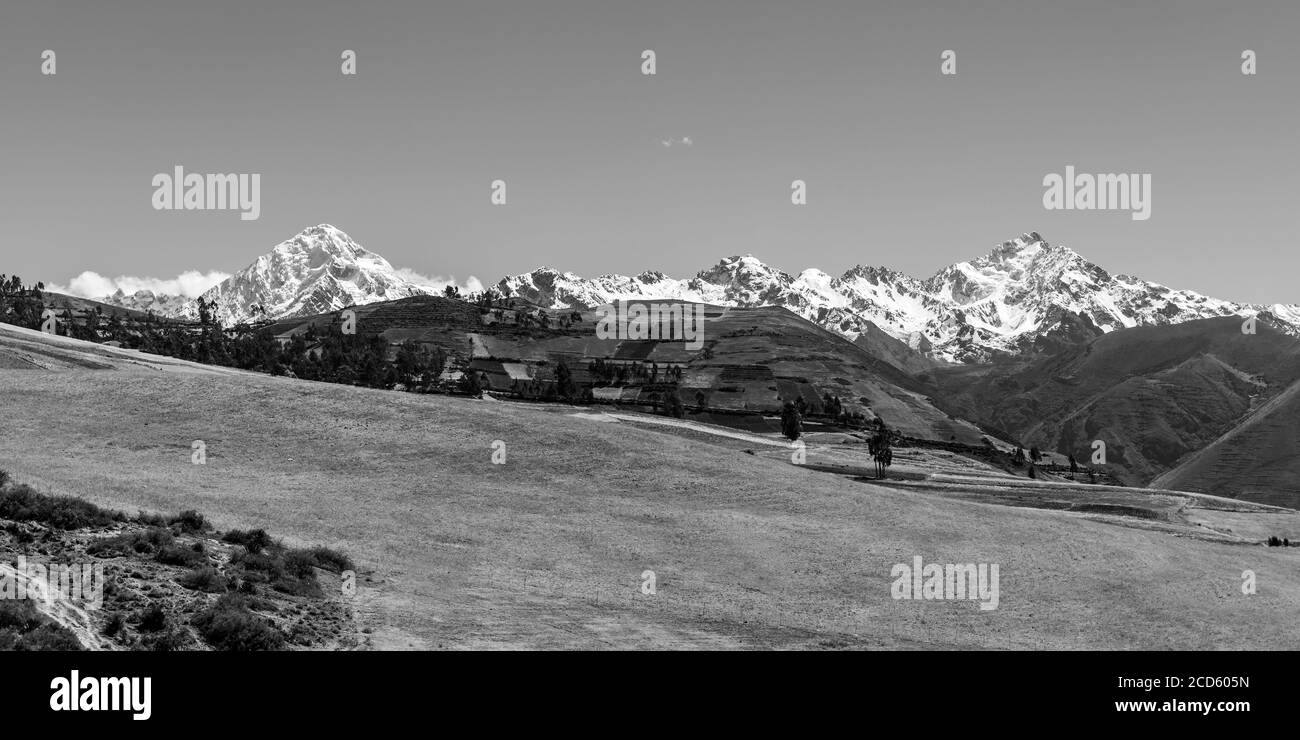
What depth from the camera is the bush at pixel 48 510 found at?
31266 mm

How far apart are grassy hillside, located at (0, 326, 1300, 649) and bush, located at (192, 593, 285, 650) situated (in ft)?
11.3

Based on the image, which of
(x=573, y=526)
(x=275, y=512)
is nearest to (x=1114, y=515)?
(x=573, y=526)

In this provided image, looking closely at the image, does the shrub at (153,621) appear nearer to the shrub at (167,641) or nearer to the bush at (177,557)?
the shrub at (167,641)

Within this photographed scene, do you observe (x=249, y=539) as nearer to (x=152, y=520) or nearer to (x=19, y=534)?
(x=152, y=520)

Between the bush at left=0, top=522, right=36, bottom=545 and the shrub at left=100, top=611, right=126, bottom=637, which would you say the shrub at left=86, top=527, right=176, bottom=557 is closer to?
the bush at left=0, top=522, right=36, bottom=545

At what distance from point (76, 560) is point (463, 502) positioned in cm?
2446

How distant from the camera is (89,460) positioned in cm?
5359

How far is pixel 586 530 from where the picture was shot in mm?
47938

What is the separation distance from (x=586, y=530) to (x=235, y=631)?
79.8 feet

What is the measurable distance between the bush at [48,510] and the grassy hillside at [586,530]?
567cm
